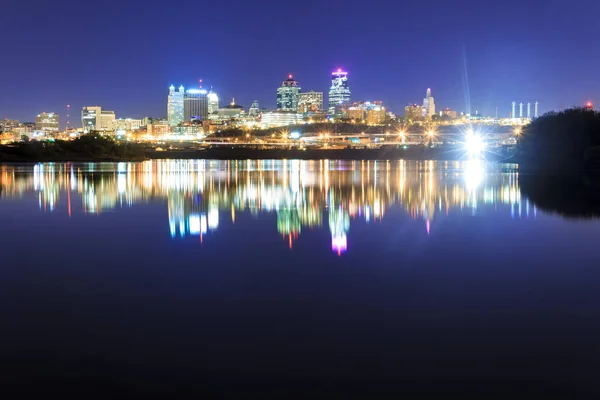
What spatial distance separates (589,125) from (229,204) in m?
42.4

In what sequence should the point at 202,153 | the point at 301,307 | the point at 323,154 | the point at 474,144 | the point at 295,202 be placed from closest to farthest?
the point at 301,307 < the point at 295,202 < the point at 323,154 < the point at 474,144 < the point at 202,153

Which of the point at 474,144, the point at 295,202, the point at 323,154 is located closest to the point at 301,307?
the point at 295,202

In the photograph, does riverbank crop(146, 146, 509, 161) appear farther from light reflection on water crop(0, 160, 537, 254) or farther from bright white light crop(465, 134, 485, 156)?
light reflection on water crop(0, 160, 537, 254)

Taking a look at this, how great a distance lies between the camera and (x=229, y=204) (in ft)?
74.8

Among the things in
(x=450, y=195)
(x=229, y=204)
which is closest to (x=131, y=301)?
(x=229, y=204)

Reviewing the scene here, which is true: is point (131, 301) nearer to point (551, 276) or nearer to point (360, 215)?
point (551, 276)

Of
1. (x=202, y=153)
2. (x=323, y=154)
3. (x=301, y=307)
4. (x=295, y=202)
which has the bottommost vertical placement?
(x=301, y=307)

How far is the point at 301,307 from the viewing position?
8.49m

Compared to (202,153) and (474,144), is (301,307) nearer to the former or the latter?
(202,153)

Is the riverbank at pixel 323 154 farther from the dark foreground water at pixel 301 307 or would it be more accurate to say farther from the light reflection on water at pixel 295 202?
the dark foreground water at pixel 301 307

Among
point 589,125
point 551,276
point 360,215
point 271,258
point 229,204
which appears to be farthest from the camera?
point 589,125

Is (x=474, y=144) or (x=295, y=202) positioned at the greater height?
(x=474, y=144)

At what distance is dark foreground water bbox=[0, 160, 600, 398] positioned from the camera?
6.09m

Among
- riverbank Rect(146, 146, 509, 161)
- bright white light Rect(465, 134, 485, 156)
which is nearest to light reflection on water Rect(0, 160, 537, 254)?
riverbank Rect(146, 146, 509, 161)
